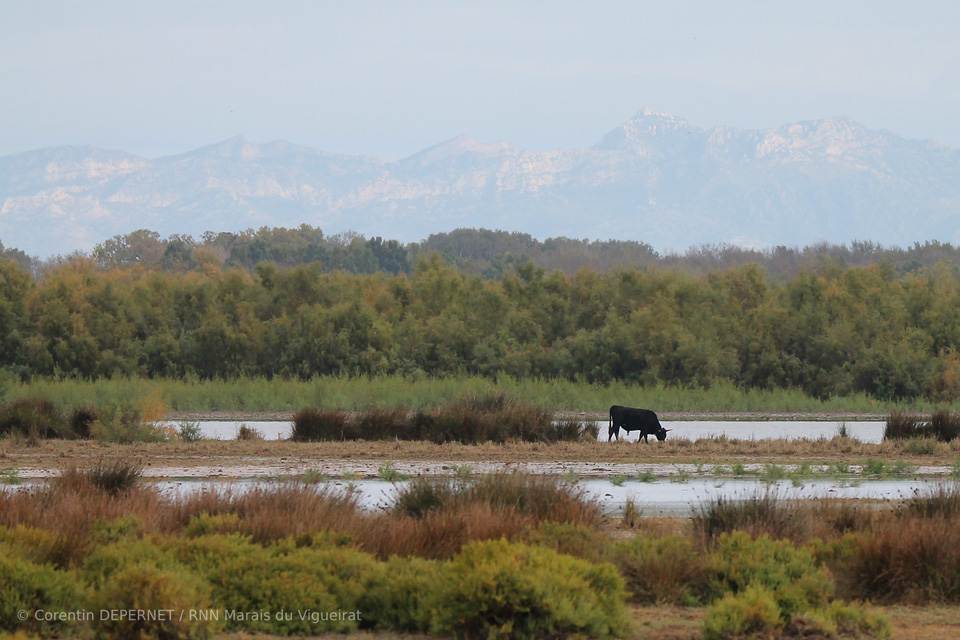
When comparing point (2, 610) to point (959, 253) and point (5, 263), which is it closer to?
point (5, 263)

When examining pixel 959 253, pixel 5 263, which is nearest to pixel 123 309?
pixel 5 263

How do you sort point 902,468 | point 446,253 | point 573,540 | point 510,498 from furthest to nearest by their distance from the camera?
1. point 446,253
2. point 902,468
3. point 510,498
4. point 573,540

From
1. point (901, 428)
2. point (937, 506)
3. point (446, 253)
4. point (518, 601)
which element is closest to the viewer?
point (518, 601)

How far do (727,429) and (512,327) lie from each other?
49.4ft

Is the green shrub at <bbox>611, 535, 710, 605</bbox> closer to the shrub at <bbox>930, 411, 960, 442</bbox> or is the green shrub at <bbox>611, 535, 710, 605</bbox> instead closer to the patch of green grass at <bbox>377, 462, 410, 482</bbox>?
the patch of green grass at <bbox>377, 462, 410, 482</bbox>

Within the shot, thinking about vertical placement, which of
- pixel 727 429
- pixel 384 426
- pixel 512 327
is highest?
pixel 512 327

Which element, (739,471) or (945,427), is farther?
(945,427)

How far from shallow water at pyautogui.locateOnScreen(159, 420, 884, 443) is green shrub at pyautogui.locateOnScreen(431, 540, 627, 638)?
1655 cm

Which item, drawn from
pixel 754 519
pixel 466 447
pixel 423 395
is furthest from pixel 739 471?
pixel 423 395

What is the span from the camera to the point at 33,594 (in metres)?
7.09

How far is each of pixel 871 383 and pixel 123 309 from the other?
92.9ft

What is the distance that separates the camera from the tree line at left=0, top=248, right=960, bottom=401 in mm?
37219

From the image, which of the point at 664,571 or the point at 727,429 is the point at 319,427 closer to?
the point at 727,429

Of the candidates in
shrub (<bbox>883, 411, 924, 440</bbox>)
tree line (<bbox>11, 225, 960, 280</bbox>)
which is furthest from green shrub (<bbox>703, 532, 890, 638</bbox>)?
tree line (<bbox>11, 225, 960, 280</bbox>)
